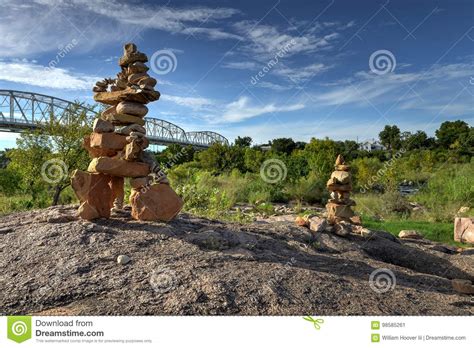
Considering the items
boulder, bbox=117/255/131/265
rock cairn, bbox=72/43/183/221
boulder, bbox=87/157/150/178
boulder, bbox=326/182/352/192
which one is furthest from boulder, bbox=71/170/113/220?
boulder, bbox=326/182/352/192

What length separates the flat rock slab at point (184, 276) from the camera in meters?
3.32

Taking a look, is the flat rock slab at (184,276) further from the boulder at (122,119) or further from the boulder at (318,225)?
the boulder at (122,119)

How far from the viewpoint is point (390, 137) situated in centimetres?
4888

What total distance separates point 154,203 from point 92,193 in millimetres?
798

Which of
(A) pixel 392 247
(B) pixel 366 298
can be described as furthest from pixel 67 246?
(A) pixel 392 247

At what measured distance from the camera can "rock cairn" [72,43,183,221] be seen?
5.07m

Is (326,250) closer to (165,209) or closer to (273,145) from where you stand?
(165,209)

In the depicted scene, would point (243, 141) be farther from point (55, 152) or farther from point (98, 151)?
point (98, 151)

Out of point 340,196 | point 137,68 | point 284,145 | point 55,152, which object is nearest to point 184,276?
point 137,68

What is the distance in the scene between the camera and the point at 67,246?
4332 millimetres

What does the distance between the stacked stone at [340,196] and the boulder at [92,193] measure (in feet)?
14.5

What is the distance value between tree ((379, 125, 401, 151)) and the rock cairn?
45470 millimetres

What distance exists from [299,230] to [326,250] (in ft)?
2.55
